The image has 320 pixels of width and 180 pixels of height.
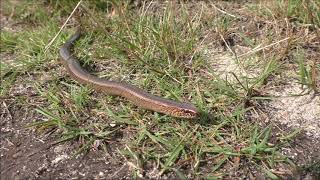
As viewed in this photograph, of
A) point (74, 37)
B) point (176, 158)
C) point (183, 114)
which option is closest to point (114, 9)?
point (74, 37)

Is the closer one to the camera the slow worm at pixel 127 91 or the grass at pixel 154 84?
the grass at pixel 154 84

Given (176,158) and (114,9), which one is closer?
(176,158)

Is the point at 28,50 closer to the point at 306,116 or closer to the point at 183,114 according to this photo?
the point at 183,114

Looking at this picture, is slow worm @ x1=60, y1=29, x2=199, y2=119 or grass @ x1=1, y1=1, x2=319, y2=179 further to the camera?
slow worm @ x1=60, y1=29, x2=199, y2=119

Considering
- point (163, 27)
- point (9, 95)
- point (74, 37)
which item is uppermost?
point (163, 27)
